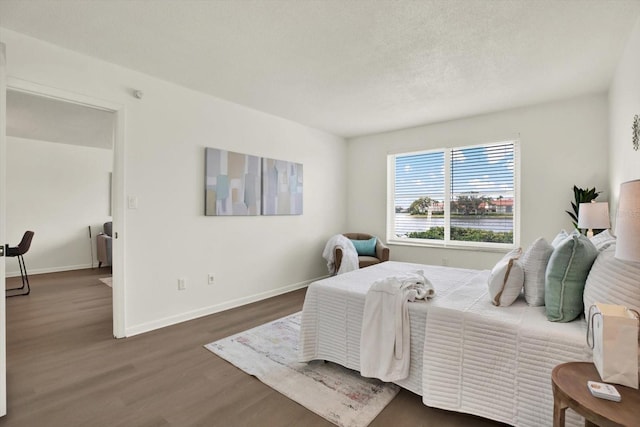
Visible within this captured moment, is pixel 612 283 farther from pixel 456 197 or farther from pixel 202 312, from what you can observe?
pixel 202 312

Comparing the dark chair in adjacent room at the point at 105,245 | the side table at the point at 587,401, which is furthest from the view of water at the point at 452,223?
the dark chair in adjacent room at the point at 105,245

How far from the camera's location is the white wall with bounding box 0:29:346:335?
2.80 meters

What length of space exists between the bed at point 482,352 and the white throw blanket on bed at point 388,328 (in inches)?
2.4

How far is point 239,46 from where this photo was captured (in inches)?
101

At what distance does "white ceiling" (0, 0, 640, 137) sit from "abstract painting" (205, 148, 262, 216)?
74cm

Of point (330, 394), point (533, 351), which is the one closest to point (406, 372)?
point (330, 394)

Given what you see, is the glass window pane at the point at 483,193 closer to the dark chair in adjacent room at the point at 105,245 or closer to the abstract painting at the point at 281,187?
the abstract painting at the point at 281,187

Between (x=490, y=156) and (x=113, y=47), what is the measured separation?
14.9ft

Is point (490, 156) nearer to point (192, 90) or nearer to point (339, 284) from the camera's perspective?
point (339, 284)

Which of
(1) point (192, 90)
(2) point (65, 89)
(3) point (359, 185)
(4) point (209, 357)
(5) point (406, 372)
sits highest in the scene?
(1) point (192, 90)

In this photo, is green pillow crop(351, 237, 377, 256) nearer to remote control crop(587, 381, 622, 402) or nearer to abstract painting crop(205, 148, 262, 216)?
abstract painting crop(205, 148, 262, 216)

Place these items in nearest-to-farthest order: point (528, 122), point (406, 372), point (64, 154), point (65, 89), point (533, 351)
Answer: point (533, 351), point (406, 372), point (65, 89), point (528, 122), point (64, 154)

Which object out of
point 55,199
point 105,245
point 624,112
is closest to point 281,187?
point 624,112

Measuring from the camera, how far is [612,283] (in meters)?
1.40
